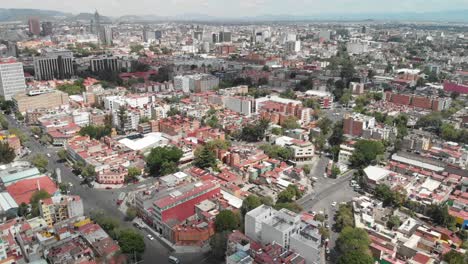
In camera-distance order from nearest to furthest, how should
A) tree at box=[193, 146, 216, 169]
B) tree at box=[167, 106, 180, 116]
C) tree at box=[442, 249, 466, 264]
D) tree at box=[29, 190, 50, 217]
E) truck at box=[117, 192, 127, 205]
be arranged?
tree at box=[442, 249, 466, 264] < tree at box=[29, 190, 50, 217] < truck at box=[117, 192, 127, 205] < tree at box=[193, 146, 216, 169] < tree at box=[167, 106, 180, 116]

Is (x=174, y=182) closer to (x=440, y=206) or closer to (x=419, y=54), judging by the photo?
(x=440, y=206)

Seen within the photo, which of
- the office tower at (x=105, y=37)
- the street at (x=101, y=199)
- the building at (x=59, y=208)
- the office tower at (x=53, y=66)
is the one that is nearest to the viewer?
the street at (x=101, y=199)

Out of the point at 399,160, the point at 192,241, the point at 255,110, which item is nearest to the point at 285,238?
the point at 192,241

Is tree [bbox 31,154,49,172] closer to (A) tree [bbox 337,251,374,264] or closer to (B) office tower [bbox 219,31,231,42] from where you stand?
(A) tree [bbox 337,251,374,264]

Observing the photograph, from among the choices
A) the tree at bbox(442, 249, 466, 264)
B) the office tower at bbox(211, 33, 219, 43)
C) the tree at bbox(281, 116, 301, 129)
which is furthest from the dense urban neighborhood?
the office tower at bbox(211, 33, 219, 43)

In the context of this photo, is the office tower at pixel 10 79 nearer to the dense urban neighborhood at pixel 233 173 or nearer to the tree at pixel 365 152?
the dense urban neighborhood at pixel 233 173

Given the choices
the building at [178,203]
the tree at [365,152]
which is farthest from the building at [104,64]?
the tree at [365,152]

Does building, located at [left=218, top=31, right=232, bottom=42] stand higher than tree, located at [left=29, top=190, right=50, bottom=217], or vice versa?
building, located at [left=218, top=31, right=232, bottom=42]
